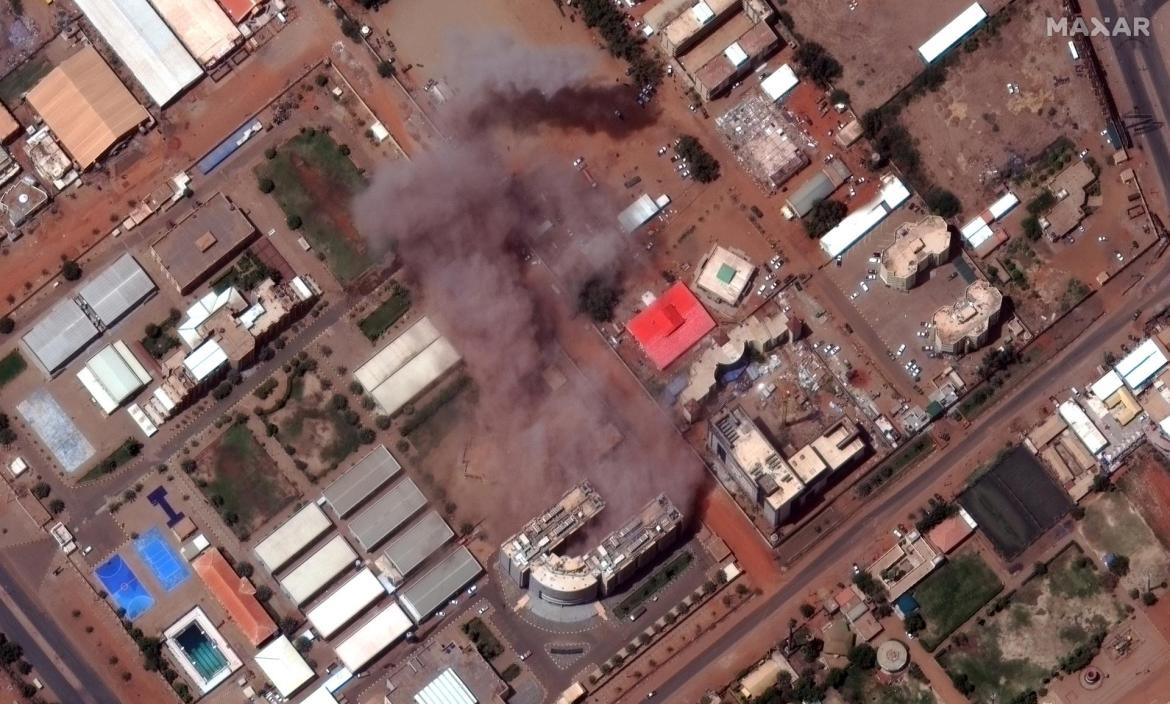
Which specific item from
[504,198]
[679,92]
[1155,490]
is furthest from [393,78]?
[1155,490]

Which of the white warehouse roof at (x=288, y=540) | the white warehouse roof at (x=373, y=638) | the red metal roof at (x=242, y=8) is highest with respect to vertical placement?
the red metal roof at (x=242, y=8)

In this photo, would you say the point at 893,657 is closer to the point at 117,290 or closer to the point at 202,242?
the point at 202,242

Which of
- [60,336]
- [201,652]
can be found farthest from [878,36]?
[201,652]

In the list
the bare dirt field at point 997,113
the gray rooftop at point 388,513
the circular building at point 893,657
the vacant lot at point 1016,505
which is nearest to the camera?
the circular building at point 893,657

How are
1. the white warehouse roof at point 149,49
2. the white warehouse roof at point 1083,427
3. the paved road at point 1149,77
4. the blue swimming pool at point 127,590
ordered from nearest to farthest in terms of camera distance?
the white warehouse roof at point 1083,427
the blue swimming pool at point 127,590
the paved road at point 1149,77
the white warehouse roof at point 149,49

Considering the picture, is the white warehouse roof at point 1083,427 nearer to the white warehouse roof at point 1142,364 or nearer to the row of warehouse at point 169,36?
the white warehouse roof at point 1142,364

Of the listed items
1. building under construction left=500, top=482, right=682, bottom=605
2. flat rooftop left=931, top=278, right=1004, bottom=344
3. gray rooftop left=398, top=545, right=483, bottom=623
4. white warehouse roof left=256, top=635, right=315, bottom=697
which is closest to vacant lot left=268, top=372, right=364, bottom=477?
gray rooftop left=398, top=545, right=483, bottom=623

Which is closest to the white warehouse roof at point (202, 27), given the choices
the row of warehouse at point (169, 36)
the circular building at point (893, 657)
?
the row of warehouse at point (169, 36)
